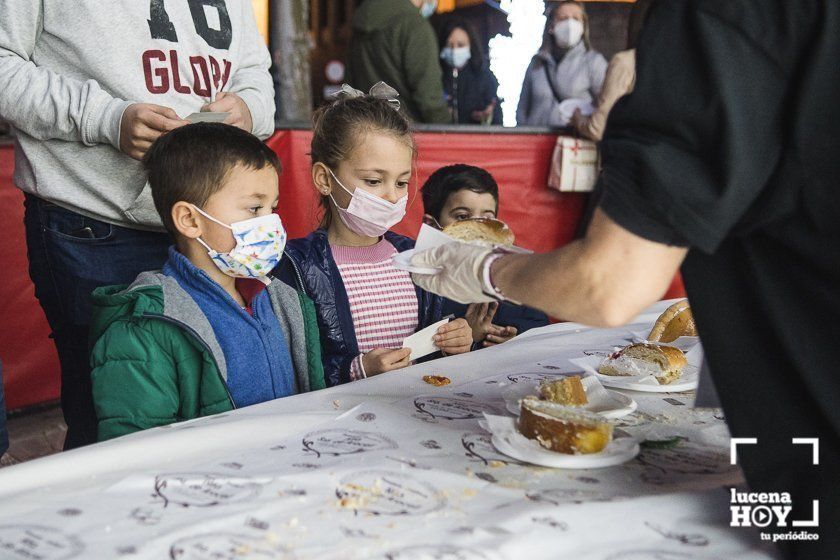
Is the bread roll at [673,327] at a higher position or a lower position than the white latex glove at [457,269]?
lower

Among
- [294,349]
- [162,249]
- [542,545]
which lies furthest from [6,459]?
[542,545]

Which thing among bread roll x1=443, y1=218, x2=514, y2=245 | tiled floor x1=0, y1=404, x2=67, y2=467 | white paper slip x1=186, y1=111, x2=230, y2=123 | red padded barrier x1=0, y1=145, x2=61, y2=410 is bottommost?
tiled floor x1=0, y1=404, x2=67, y2=467

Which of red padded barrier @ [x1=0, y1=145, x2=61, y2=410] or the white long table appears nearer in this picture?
the white long table

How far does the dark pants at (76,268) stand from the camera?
2.27 m

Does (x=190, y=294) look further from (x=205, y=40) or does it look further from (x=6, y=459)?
(x=6, y=459)

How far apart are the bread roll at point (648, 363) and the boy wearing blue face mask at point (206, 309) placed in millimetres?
779

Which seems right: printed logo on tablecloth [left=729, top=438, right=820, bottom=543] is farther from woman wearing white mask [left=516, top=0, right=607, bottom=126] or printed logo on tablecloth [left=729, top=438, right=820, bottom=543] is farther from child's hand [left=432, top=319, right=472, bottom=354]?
woman wearing white mask [left=516, top=0, right=607, bottom=126]

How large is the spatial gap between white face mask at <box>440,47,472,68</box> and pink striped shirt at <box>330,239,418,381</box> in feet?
14.2

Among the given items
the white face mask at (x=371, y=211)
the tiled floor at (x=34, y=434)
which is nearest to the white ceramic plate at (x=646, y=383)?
the white face mask at (x=371, y=211)

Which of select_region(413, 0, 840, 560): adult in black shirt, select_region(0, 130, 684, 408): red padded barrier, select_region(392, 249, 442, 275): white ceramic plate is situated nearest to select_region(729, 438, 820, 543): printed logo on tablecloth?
select_region(413, 0, 840, 560): adult in black shirt

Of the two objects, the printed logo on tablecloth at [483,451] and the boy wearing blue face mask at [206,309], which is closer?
the printed logo on tablecloth at [483,451]

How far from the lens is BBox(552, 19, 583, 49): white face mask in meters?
5.91

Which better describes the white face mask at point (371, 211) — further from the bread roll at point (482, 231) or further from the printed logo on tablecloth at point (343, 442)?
the printed logo on tablecloth at point (343, 442)

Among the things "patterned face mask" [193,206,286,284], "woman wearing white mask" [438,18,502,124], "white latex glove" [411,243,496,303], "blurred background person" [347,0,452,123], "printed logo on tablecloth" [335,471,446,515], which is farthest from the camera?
"woman wearing white mask" [438,18,502,124]
